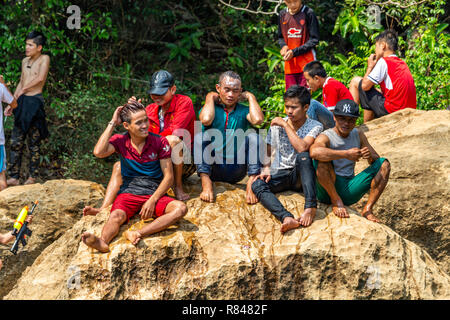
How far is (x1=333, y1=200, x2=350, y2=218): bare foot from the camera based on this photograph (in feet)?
15.8

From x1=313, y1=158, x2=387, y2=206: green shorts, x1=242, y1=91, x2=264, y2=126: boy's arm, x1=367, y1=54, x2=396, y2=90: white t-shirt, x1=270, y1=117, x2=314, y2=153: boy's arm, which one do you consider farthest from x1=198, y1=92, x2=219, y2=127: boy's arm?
x1=367, y1=54, x2=396, y2=90: white t-shirt

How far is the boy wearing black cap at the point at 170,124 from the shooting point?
5.13m

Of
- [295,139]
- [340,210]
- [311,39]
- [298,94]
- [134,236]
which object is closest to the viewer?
[134,236]

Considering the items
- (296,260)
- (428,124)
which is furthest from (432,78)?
(296,260)

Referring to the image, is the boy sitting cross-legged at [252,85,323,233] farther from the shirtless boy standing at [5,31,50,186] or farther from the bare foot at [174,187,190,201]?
the shirtless boy standing at [5,31,50,186]

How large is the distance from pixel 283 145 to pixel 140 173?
1273 millimetres

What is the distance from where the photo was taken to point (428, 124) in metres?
6.49

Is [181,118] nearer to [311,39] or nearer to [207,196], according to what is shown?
[207,196]

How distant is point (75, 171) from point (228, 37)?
365cm

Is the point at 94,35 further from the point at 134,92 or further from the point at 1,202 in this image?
the point at 1,202

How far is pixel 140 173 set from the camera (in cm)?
491

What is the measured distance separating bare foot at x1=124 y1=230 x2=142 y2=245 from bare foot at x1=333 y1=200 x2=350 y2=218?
5.24 ft

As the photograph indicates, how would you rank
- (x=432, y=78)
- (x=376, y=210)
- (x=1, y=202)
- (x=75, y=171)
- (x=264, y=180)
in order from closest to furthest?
(x=264, y=180)
(x=376, y=210)
(x=1, y=202)
(x=432, y=78)
(x=75, y=171)

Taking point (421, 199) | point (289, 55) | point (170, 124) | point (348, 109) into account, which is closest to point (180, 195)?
point (170, 124)
